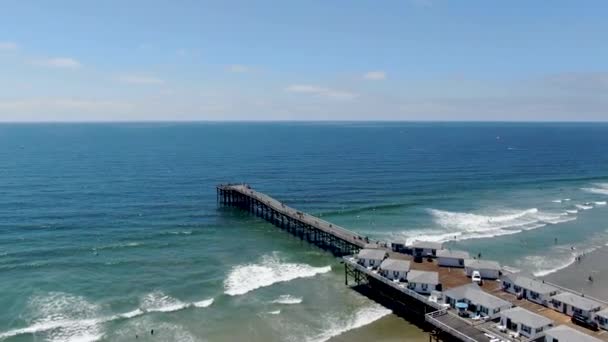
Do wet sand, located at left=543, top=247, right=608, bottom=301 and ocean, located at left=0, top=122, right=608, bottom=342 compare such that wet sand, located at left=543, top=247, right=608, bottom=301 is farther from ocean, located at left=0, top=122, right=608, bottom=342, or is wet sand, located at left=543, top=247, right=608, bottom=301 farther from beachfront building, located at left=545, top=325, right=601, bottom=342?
beachfront building, located at left=545, top=325, right=601, bottom=342

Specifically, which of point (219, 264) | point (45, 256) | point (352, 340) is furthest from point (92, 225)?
point (352, 340)

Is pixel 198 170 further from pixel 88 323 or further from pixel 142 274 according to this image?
pixel 88 323

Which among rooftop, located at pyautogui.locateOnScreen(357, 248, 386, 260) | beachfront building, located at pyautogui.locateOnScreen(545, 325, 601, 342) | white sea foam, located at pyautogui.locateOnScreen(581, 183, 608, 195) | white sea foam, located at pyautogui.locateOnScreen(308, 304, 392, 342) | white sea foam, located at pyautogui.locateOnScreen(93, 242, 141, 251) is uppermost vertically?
white sea foam, located at pyautogui.locateOnScreen(581, 183, 608, 195)

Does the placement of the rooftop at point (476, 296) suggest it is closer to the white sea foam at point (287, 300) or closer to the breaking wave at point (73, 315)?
the white sea foam at point (287, 300)

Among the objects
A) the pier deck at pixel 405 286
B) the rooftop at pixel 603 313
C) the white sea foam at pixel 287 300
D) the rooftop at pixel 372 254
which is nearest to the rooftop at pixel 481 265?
the pier deck at pixel 405 286

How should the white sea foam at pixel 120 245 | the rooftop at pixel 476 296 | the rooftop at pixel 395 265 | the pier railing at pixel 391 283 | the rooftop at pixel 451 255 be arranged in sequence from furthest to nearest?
the white sea foam at pixel 120 245 → the rooftop at pixel 451 255 → the rooftop at pixel 395 265 → the pier railing at pixel 391 283 → the rooftop at pixel 476 296

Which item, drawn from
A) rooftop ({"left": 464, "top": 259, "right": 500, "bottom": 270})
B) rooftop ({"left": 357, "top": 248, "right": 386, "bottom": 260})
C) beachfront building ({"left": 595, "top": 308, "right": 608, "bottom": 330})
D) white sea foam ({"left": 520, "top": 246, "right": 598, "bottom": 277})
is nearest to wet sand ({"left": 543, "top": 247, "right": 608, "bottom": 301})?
white sea foam ({"left": 520, "top": 246, "right": 598, "bottom": 277})
